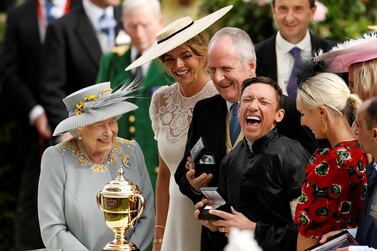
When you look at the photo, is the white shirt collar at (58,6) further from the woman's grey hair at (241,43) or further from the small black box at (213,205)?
the small black box at (213,205)

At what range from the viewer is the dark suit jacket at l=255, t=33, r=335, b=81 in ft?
24.5

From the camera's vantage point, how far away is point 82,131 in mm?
6465

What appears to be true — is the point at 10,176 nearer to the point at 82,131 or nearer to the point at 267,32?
the point at 267,32

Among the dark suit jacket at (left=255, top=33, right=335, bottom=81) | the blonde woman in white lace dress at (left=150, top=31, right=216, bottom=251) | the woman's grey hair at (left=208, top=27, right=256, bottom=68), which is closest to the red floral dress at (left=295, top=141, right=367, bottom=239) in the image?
the woman's grey hair at (left=208, top=27, right=256, bottom=68)

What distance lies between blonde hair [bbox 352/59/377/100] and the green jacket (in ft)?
8.38

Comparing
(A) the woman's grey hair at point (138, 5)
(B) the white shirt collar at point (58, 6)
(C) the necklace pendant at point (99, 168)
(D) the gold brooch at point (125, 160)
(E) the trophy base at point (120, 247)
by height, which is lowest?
(E) the trophy base at point (120, 247)

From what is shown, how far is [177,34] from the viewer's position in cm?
687

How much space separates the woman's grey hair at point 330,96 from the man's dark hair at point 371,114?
368 millimetres

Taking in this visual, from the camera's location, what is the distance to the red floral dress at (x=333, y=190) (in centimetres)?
564

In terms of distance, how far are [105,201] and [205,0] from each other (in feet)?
16.7

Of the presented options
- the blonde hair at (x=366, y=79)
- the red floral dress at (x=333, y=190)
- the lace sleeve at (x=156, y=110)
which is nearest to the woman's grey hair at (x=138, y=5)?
the lace sleeve at (x=156, y=110)

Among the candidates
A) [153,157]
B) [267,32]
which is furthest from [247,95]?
[267,32]

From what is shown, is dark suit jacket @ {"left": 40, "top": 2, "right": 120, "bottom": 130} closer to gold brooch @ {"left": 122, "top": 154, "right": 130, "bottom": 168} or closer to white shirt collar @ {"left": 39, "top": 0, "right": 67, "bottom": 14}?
white shirt collar @ {"left": 39, "top": 0, "right": 67, "bottom": 14}

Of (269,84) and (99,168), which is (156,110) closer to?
(99,168)
